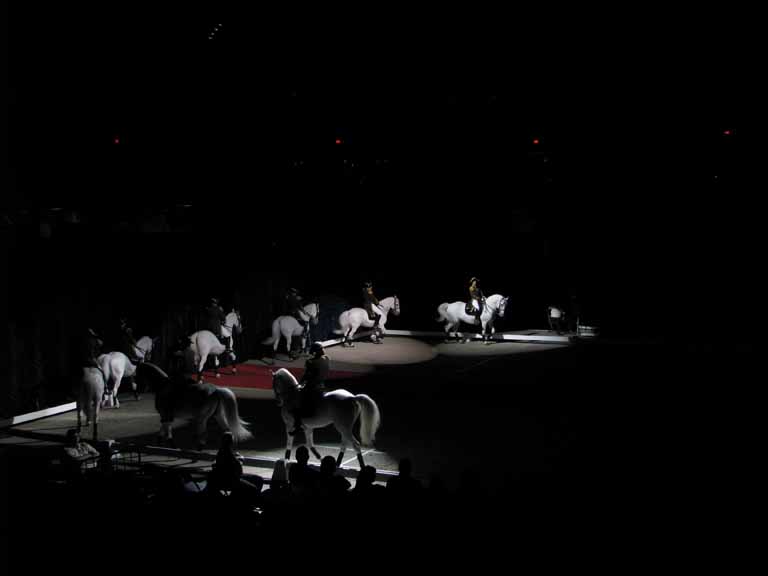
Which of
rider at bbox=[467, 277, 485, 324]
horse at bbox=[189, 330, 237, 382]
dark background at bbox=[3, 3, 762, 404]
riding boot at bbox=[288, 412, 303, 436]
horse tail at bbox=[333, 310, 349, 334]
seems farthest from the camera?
rider at bbox=[467, 277, 485, 324]

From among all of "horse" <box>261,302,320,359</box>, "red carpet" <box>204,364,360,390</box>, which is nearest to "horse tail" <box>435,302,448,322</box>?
"horse" <box>261,302,320,359</box>

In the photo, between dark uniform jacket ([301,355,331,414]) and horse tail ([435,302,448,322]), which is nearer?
dark uniform jacket ([301,355,331,414])

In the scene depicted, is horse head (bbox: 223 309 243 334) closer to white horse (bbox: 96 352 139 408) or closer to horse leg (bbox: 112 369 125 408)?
white horse (bbox: 96 352 139 408)

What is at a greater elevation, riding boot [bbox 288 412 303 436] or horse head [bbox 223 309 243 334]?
horse head [bbox 223 309 243 334]

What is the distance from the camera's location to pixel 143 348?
566 inches

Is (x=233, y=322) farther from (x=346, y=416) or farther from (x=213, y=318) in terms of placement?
(x=346, y=416)

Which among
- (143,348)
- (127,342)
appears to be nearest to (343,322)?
(143,348)

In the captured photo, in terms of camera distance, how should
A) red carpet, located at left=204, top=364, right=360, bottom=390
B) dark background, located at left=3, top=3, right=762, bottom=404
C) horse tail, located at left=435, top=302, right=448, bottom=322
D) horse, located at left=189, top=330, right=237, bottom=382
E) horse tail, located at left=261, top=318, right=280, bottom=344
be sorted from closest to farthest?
dark background, located at left=3, top=3, right=762, bottom=404
horse, located at left=189, top=330, right=237, bottom=382
red carpet, located at left=204, top=364, right=360, bottom=390
horse tail, located at left=261, top=318, right=280, bottom=344
horse tail, located at left=435, top=302, right=448, bottom=322

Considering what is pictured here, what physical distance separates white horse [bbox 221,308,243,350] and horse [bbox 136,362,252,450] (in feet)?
18.6

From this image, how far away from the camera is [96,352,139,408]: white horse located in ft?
42.3

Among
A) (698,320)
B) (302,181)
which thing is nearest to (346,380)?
(302,181)

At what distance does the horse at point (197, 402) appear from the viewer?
10.2 meters

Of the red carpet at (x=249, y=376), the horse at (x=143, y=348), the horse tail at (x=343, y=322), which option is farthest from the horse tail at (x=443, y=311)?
the horse at (x=143, y=348)

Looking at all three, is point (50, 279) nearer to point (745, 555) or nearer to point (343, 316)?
point (343, 316)
